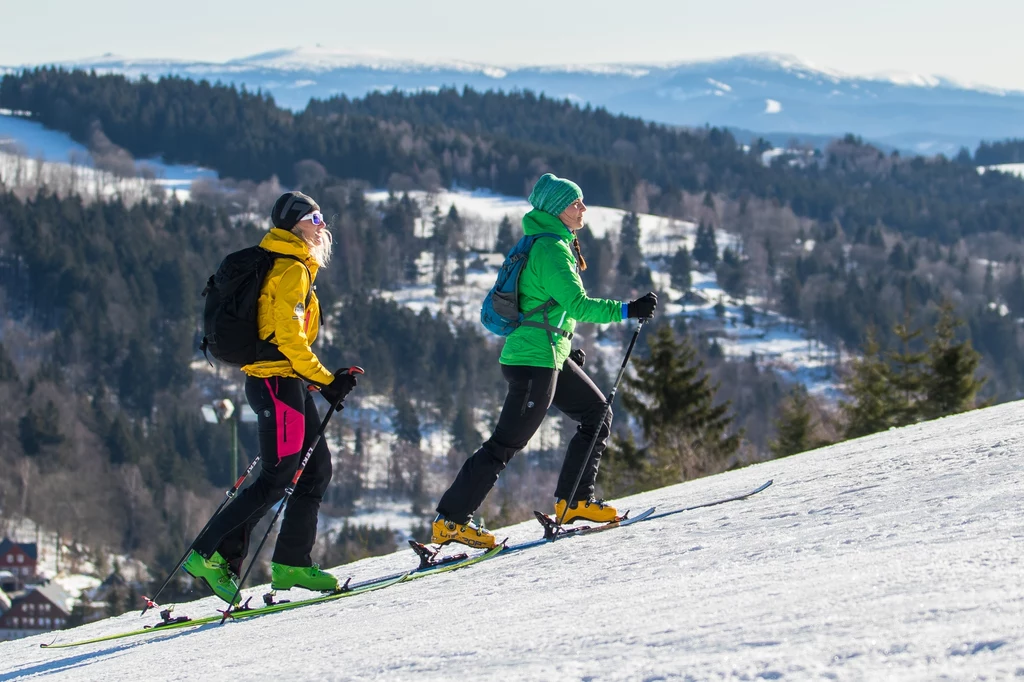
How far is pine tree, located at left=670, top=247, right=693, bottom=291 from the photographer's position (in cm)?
15050

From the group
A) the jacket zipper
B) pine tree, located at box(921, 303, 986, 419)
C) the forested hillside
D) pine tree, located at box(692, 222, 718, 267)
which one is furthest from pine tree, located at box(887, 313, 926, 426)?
pine tree, located at box(692, 222, 718, 267)

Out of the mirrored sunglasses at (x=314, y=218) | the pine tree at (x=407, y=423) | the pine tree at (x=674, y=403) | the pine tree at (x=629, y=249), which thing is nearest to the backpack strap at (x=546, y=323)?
the mirrored sunglasses at (x=314, y=218)

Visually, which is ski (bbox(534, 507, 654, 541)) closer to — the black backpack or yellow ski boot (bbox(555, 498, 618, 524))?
yellow ski boot (bbox(555, 498, 618, 524))

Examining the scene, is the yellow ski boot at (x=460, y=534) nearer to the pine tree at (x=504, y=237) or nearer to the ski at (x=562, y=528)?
the ski at (x=562, y=528)

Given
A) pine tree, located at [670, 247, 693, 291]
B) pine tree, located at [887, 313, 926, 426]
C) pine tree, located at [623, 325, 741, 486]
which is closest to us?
pine tree, located at [887, 313, 926, 426]

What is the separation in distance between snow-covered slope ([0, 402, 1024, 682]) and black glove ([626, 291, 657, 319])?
1142mm

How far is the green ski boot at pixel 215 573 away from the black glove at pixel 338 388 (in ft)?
3.40

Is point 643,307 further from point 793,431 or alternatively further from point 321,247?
point 793,431

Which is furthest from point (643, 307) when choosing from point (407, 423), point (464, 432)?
point (464, 432)

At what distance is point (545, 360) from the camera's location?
607cm

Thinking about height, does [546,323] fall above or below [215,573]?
above

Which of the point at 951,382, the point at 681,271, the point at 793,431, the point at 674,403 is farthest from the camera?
the point at 681,271

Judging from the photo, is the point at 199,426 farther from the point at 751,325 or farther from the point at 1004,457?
the point at 1004,457

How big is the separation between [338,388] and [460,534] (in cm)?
126
